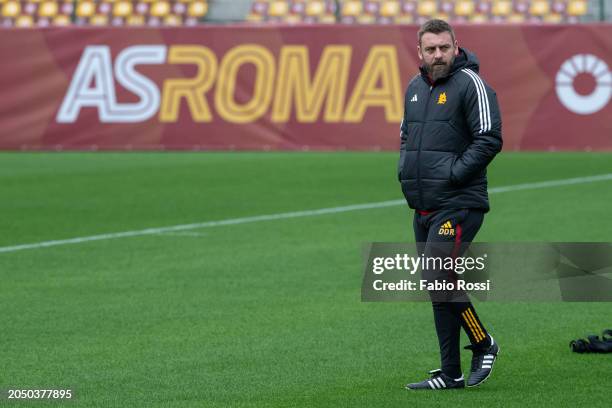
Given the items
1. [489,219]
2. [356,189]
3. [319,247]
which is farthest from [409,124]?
[356,189]

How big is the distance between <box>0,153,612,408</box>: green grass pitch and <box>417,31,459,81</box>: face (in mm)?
1699

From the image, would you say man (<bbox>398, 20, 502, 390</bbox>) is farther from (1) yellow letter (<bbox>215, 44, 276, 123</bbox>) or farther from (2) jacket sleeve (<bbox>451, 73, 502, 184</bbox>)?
(1) yellow letter (<bbox>215, 44, 276, 123</bbox>)

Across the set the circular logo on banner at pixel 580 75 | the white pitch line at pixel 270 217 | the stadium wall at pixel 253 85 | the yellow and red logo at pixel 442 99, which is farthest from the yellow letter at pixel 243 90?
the yellow and red logo at pixel 442 99

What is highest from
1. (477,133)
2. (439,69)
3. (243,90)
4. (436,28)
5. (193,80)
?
(436,28)

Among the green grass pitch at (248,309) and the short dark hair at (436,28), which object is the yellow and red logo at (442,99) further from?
the green grass pitch at (248,309)

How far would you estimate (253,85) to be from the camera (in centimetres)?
2527

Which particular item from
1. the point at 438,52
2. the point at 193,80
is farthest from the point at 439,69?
the point at 193,80

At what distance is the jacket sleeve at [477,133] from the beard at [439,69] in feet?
0.45

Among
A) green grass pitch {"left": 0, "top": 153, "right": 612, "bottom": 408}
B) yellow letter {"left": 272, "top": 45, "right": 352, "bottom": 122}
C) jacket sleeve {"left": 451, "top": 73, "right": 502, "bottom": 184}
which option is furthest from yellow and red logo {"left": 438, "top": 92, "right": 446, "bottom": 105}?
yellow letter {"left": 272, "top": 45, "right": 352, "bottom": 122}

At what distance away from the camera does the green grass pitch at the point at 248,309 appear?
750 centimetres

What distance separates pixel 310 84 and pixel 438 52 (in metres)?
18.2

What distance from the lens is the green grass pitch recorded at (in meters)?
7.50

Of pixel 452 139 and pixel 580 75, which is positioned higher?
pixel 452 139

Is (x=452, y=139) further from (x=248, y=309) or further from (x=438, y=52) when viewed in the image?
(x=248, y=309)
